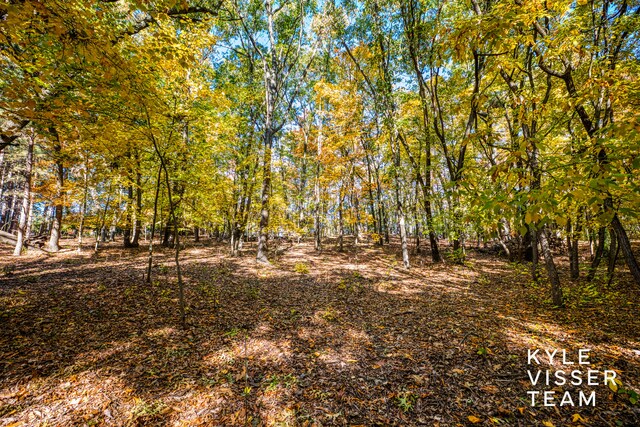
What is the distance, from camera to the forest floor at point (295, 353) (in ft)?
10.3

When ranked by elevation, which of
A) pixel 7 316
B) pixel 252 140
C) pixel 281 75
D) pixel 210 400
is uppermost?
pixel 281 75

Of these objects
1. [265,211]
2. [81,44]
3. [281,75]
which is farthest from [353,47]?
[81,44]

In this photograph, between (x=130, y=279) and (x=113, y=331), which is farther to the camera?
(x=130, y=279)

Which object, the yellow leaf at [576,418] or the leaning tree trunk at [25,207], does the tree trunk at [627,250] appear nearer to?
the yellow leaf at [576,418]

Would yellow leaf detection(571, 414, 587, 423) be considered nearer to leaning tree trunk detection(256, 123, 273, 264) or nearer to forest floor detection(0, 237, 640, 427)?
forest floor detection(0, 237, 640, 427)

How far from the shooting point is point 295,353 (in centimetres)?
460

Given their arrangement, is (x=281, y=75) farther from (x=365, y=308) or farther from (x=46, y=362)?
(x=46, y=362)

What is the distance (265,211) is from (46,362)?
9.53 meters

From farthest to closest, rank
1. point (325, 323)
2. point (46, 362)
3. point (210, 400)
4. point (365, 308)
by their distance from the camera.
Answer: point (365, 308), point (325, 323), point (46, 362), point (210, 400)

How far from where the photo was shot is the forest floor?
314 cm

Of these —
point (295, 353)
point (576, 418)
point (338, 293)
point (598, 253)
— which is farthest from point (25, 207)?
point (598, 253)

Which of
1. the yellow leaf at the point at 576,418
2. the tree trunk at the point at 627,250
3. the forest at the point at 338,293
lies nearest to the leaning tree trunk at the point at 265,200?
the forest at the point at 338,293

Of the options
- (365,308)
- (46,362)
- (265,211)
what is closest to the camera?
(46,362)

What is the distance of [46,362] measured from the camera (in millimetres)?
3916
